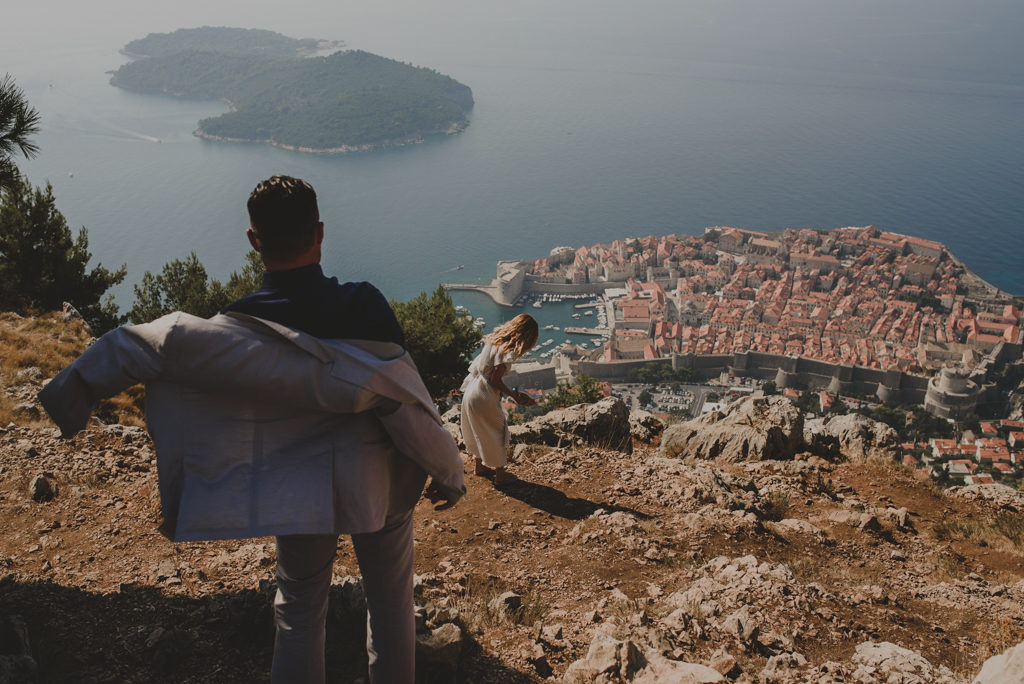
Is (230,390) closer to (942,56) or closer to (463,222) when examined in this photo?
(463,222)

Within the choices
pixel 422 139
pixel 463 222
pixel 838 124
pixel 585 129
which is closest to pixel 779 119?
pixel 838 124

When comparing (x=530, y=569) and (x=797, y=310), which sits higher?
(x=530, y=569)

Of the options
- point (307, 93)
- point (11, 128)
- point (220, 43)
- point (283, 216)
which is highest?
point (220, 43)

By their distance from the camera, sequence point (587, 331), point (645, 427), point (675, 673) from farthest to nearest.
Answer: point (587, 331)
point (645, 427)
point (675, 673)

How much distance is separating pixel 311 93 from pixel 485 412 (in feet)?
261

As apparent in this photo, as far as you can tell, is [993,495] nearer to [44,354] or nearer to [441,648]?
[441,648]

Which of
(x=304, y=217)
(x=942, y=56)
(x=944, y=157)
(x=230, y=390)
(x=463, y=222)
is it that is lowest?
(x=463, y=222)

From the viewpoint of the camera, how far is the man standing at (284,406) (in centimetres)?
104

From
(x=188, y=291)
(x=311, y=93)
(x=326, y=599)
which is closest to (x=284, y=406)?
(x=326, y=599)

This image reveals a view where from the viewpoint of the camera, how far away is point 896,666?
1879 millimetres

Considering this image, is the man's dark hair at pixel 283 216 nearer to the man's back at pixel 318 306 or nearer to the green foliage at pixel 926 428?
the man's back at pixel 318 306

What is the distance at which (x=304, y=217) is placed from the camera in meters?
1.15

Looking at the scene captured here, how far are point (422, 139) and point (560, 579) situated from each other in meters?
70.8

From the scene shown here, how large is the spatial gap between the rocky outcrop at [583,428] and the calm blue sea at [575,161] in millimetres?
31758
